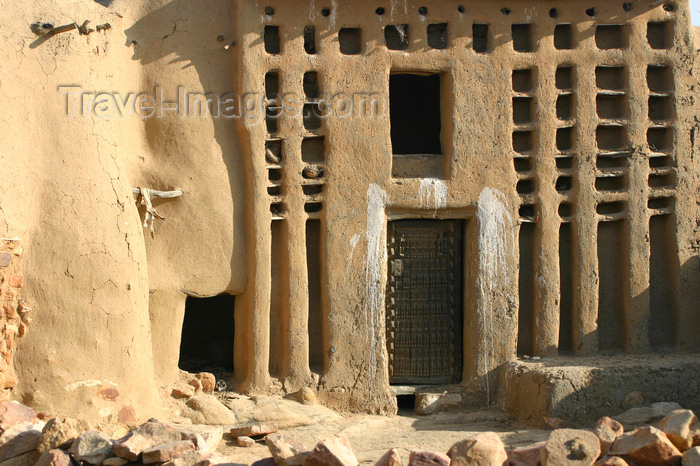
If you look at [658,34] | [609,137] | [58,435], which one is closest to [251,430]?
[58,435]

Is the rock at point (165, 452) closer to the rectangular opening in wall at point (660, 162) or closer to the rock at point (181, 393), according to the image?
the rock at point (181, 393)

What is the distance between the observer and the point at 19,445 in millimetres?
6648

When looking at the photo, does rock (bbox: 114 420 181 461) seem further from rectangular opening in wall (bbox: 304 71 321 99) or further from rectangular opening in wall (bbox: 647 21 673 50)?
rectangular opening in wall (bbox: 647 21 673 50)

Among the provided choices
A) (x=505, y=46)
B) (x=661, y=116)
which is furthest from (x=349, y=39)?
(x=661, y=116)

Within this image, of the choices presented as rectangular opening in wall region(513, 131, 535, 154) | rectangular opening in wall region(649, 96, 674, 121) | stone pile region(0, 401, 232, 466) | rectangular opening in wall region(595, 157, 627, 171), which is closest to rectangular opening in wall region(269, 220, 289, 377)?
stone pile region(0, 401, 232, 466)

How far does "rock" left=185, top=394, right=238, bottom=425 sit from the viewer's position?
8.27 m

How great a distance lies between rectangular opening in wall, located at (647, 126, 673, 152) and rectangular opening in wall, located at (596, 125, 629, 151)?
35 cm

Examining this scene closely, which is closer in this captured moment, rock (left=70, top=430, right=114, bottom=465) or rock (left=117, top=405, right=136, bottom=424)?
rock (left=70, top=430, right=114, bottom=465)

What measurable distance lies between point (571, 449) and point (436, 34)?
4.73 metres

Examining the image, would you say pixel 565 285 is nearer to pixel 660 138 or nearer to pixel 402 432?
pixel 660 138

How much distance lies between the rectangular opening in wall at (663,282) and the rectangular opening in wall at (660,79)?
1.33m

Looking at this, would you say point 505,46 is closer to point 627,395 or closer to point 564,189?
point 564,189

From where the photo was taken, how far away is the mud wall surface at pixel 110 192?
7645 mm

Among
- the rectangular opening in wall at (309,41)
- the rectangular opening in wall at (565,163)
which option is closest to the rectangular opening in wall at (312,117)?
the rectangular opening in wall at (309,41)
